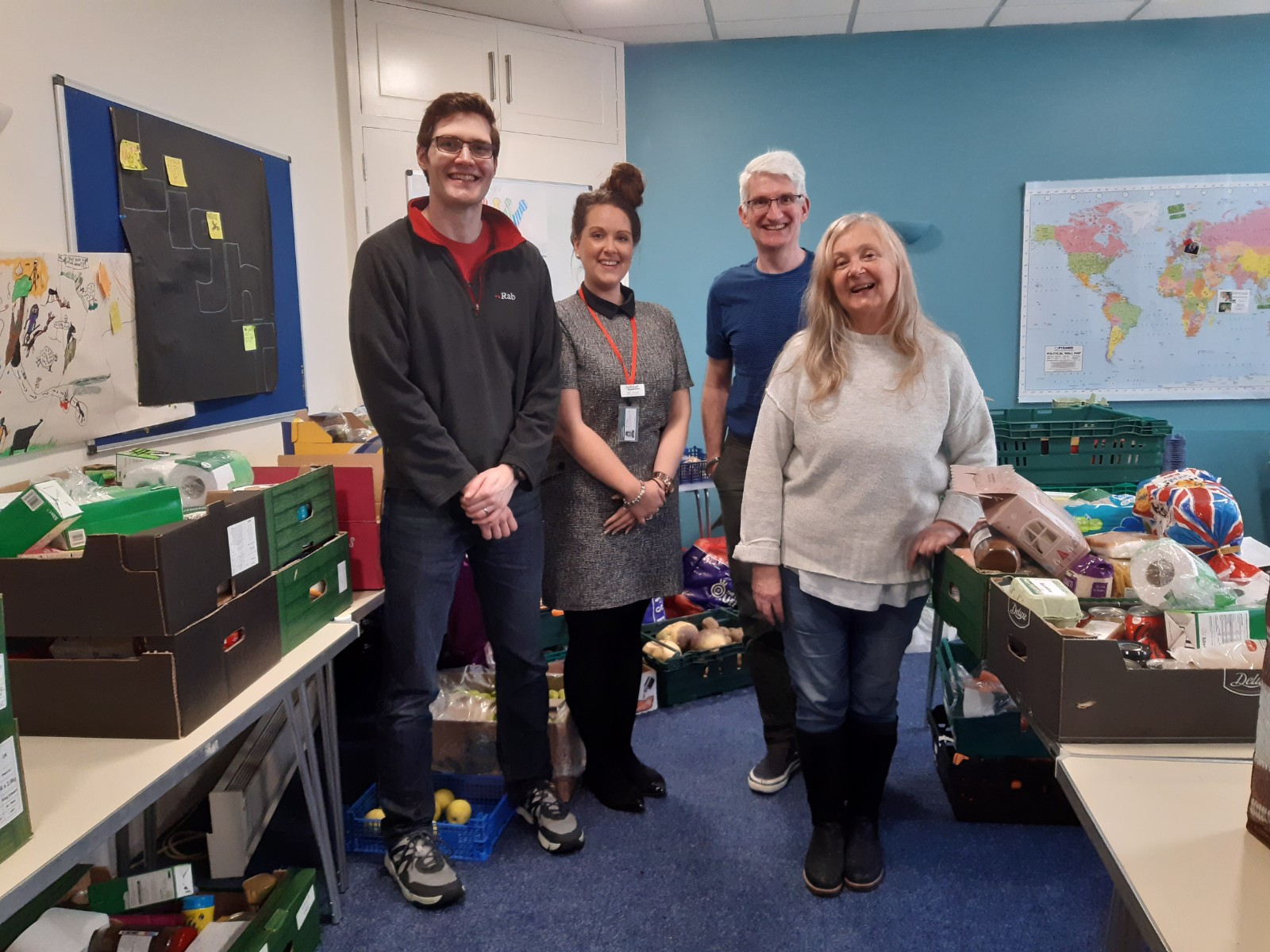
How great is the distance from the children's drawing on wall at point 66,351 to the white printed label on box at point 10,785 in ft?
3.67

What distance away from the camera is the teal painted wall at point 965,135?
3.92 meters

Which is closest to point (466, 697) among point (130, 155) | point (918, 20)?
point (130, 155)

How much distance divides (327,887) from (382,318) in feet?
3.96

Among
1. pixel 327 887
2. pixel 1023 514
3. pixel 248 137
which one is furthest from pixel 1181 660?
pixel 248 137

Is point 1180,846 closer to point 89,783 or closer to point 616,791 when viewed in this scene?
point 89,783

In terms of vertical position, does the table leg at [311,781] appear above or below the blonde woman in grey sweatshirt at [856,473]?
below

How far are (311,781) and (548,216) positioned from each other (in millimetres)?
2819

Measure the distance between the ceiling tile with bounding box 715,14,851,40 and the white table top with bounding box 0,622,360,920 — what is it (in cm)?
355

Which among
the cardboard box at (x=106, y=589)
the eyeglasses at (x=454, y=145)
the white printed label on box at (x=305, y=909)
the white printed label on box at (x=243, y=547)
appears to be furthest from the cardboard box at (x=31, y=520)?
the eyeglasses at (x=454, y=145)

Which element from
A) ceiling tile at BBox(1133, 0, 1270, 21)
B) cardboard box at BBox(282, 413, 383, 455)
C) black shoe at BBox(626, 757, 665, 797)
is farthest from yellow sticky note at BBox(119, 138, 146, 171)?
ceiling tile at BBox(1133, 0, 1270, 21)

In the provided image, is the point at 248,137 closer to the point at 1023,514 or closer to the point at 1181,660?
the point at 1023,514

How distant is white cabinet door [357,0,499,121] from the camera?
3520mm

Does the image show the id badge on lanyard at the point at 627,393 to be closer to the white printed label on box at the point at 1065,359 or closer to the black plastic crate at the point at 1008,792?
the black plastic crate at the point at 1008,792

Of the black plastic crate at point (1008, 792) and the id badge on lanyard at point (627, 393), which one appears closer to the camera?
the id badge on lanyard at point (627, 393)
